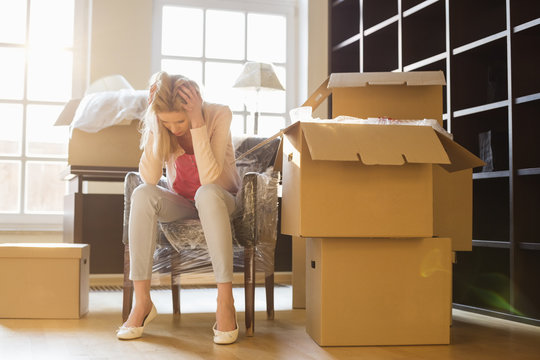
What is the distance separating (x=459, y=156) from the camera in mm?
2035

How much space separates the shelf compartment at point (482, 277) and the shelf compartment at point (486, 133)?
40 centimetres

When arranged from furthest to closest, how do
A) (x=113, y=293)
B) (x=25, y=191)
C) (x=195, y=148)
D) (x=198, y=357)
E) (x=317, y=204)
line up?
1. (x=25, y=191)
2. (x=113, y=293)
3. (x=195, y=148)
4. (x=317, y=204)
5. (x=198, y=357)

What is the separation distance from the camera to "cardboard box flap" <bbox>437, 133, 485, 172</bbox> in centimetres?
196

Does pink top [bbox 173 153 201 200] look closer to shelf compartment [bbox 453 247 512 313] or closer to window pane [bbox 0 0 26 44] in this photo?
shelf compartment [bbox 453 247 512 313]

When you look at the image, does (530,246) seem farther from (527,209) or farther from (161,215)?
(161,215)

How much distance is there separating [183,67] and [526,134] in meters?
2.34

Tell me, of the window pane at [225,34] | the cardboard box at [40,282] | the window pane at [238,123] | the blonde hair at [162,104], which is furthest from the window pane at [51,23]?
the blonde hair at [162,104]

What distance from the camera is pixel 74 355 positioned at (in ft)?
5.65

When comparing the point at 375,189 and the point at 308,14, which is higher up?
the point at 308,14

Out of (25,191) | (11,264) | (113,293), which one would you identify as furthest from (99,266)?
(11,264)

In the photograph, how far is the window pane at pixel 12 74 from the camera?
12.8ft

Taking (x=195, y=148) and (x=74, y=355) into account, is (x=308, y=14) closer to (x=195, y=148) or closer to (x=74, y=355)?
(x=195, y=148)

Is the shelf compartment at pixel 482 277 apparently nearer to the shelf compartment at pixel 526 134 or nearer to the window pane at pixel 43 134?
the shelf compartment at pixel 526 134

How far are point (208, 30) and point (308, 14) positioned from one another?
0.64 m
